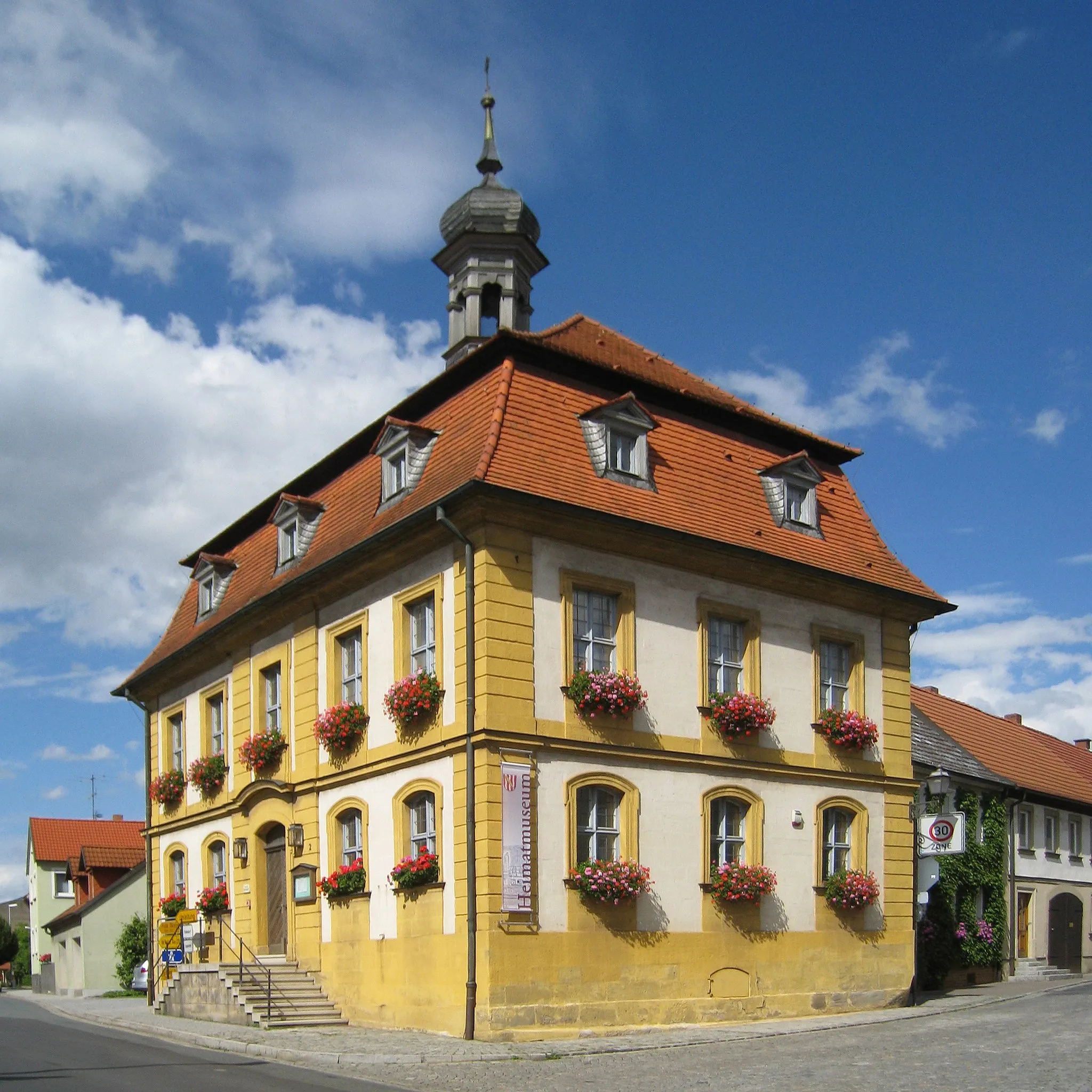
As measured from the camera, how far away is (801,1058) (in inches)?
627

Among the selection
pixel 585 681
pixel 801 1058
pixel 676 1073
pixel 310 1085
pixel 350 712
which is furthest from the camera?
pixel 350 712

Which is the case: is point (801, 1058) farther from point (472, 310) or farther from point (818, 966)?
point (472, 310)

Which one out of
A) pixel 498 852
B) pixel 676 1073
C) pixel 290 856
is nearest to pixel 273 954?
pixel 290 856

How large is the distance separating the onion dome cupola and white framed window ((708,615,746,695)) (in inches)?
287

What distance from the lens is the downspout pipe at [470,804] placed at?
18031mm

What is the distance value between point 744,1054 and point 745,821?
5459mm

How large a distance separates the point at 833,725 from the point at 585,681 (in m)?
5.56

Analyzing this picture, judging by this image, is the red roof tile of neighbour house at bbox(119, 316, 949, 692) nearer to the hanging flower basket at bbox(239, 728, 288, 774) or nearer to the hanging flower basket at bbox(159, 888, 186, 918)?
the hanging flower basket at bbox(239, 728, 288, 774)

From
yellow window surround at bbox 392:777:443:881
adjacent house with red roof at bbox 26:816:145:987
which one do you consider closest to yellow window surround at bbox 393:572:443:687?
yellow window surround at bbox 392:777:443:881

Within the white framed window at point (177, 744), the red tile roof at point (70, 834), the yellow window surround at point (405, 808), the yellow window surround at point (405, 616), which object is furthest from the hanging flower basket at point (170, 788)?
the red tile roof at point (70, 834)

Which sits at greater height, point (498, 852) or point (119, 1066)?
point (498, 852)

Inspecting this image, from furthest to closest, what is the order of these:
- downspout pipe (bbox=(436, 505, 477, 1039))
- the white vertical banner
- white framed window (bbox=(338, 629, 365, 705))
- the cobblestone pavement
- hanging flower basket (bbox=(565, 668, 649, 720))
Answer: white framed window (bbox=(338, 629, 365, 705))
hanging flower basket (bbox=(565, 668, 649, 720))
the white vertical banner
downspout pipe (bbox=(436, 505, 477, 1039))
the cobblestone pavement

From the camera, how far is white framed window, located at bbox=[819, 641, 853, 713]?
76.9 ft

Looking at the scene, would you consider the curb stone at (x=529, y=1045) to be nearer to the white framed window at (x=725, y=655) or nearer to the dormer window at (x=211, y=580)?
the white framed window at (x=725, y=655)
